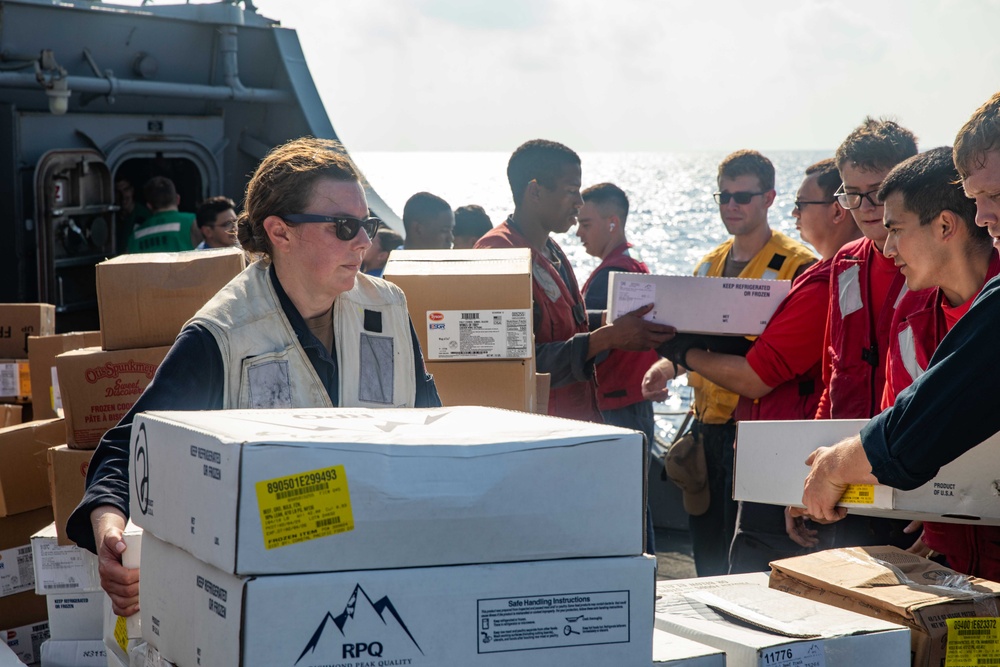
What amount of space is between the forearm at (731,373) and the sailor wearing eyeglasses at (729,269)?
1.50 feet

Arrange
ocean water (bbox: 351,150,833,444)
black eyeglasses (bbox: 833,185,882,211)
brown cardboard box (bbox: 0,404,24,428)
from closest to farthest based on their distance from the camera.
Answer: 1. black eyeglasses (bbox: 833,185,882,211)
2. brown cardboard box (bbox: 0,404,24,428)
3. ocean water (bbox: 351,150,833,444)

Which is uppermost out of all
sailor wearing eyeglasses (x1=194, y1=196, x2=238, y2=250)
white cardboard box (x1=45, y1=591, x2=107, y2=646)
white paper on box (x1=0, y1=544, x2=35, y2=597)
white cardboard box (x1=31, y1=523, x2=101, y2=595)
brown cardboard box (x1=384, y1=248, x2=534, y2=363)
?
sailor wearing eyeglasses (x1=194, y1=196, x2=238, y2=250)

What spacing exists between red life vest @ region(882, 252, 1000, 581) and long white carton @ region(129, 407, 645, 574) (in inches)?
48.1

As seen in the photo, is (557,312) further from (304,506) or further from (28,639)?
(304,506)

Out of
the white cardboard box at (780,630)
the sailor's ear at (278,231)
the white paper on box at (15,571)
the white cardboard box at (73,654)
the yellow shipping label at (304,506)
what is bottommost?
the white paper on box at (15,571)

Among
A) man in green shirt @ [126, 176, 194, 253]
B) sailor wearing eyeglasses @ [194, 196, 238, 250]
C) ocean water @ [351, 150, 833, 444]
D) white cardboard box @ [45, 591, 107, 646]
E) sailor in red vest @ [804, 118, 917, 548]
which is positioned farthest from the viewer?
ocean water @ [351, 150, 833, 444]

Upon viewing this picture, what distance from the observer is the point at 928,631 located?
181 centimetres

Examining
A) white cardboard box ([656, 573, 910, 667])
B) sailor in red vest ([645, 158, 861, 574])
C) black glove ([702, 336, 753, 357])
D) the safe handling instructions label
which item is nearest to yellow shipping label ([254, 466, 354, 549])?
the safe handling instructions label

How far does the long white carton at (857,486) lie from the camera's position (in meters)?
2.12

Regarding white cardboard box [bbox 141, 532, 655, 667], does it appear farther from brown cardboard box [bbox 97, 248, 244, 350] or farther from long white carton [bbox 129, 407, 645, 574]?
brown cardboard box [bbox 97, 248, 244, 350]

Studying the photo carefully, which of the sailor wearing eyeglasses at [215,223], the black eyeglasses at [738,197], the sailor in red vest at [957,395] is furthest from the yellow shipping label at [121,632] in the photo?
the sailor wearing eyeglasses at [215,223]

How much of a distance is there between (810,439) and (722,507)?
1.93 m

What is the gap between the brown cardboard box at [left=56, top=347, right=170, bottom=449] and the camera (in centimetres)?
309

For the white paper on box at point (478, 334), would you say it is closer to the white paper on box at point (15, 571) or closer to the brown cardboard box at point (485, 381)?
the brown cardboard box at point (485, 381)
